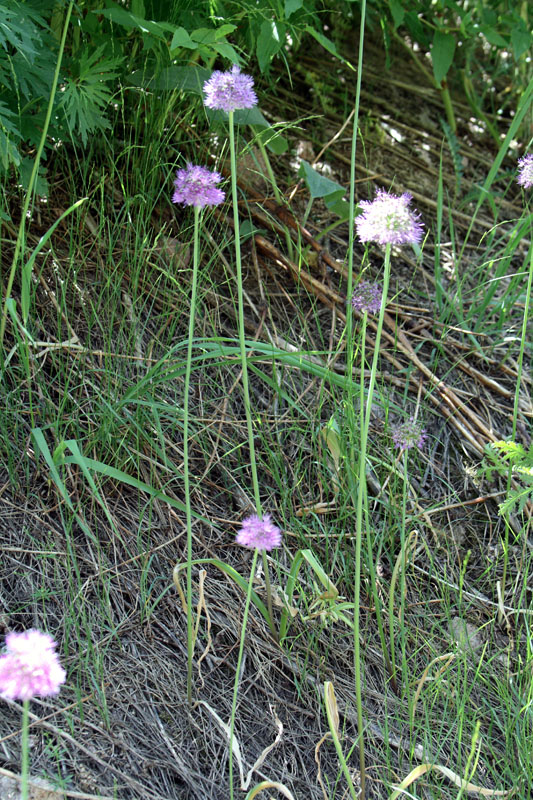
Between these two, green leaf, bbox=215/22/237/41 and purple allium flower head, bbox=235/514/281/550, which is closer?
purple allium flower head, bbox=235/514/281/550

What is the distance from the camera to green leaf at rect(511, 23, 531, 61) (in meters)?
2.28

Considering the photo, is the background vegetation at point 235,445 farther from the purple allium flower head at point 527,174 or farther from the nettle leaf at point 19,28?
the purple allium flower head at point 527,174

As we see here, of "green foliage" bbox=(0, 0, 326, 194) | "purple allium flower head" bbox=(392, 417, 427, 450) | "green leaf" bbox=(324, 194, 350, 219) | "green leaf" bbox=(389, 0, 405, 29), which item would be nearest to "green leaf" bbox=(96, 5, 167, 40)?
"green foliage" bbox=(0, 0, 326, 194)

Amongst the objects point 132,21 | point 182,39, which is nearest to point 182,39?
point 182,39

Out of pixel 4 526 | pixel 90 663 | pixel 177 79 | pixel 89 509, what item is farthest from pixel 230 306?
pixel 90 663

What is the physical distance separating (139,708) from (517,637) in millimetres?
796

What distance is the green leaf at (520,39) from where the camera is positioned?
228cm

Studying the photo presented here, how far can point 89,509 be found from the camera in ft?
5.51

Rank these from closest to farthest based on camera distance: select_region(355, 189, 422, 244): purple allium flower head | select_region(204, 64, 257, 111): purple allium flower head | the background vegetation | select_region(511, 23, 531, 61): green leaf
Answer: select_region(355, 189, 422, 244): purple allium flower head
select_region(204, 64, 257, 111): purple allium flower head
the background vegetation
select_region(511, 23, 531, 61): green leaf

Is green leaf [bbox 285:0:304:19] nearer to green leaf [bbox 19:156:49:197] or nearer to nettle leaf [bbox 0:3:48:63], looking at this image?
nettle leaf [bbox 0:3:48:63]

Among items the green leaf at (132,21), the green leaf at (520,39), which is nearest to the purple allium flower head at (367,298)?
the green leaf at (132,21)

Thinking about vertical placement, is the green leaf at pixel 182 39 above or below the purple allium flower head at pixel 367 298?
above

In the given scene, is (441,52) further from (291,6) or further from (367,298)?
(367,298)

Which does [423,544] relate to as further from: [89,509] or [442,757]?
[89,509]
